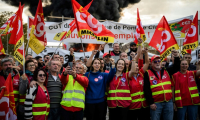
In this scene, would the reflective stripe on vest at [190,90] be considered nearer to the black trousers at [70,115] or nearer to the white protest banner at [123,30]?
the black trousers at [70,115]

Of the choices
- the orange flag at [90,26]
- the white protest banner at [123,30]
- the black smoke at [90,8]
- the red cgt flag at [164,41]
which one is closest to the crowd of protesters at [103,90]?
the red cgt flag at [164,41]

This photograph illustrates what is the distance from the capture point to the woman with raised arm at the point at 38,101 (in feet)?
12.3

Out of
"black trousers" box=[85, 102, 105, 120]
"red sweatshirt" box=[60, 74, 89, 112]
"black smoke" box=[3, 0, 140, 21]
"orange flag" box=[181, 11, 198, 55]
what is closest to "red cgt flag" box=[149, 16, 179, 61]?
"orange flag" box=[181, 11, 198, 55]

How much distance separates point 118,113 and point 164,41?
7.46 ft

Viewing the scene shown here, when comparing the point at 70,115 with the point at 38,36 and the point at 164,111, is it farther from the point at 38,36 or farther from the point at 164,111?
the point at 38,36

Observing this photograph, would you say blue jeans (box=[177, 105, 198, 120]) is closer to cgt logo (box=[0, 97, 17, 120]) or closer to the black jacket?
the black jacket

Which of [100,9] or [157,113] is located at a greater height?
[100,9]

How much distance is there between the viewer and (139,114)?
15.2 feet

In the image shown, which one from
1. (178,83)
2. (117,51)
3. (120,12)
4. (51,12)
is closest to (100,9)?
(120,12)

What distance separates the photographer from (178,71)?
489 cm

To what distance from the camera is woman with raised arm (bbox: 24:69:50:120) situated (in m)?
3.74

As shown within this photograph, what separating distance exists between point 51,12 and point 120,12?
9.97m

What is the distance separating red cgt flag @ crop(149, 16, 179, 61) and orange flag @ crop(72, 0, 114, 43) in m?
1.24

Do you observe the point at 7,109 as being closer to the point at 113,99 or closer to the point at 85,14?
the point at 113,99
